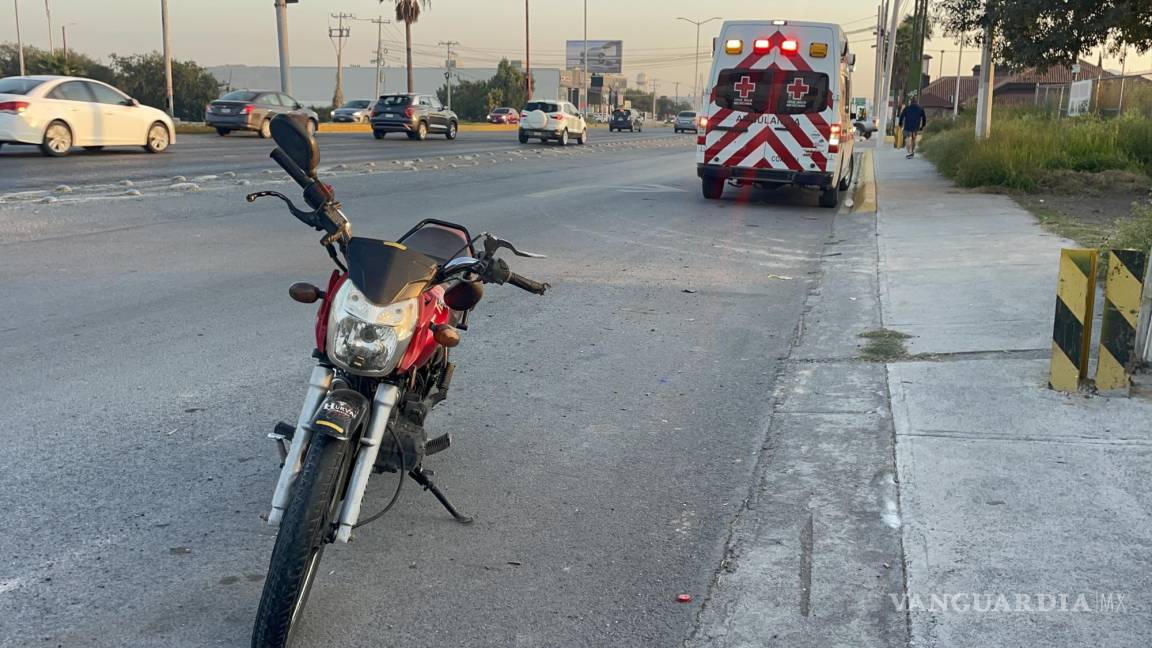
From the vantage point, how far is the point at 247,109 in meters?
33.1

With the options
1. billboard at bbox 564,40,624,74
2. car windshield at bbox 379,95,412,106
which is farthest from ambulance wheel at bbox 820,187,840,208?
billboard at bbox 564,40,624,74

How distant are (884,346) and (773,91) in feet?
32.0

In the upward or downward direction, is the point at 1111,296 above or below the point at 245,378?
above

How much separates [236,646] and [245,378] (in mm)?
3031

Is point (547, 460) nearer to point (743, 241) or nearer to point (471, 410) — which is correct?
point (471, 410)

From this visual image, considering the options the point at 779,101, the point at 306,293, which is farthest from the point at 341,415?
the point at 779,101

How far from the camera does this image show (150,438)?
5012 millimetres

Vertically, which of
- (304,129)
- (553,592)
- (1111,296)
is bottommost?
(553,592)

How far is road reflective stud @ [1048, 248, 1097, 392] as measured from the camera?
550 cm

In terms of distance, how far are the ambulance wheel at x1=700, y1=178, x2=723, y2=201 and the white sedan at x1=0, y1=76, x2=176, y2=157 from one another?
1252 cm

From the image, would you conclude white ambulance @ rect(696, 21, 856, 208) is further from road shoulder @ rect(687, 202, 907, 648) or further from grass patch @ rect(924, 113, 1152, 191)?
road shoulder @ rect(687, 202, 907, 648)

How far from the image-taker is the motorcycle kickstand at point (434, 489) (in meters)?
3.85

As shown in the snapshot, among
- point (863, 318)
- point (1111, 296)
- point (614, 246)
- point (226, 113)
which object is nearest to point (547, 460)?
point (1111, 296)

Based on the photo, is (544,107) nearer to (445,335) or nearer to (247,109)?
(247,109)
